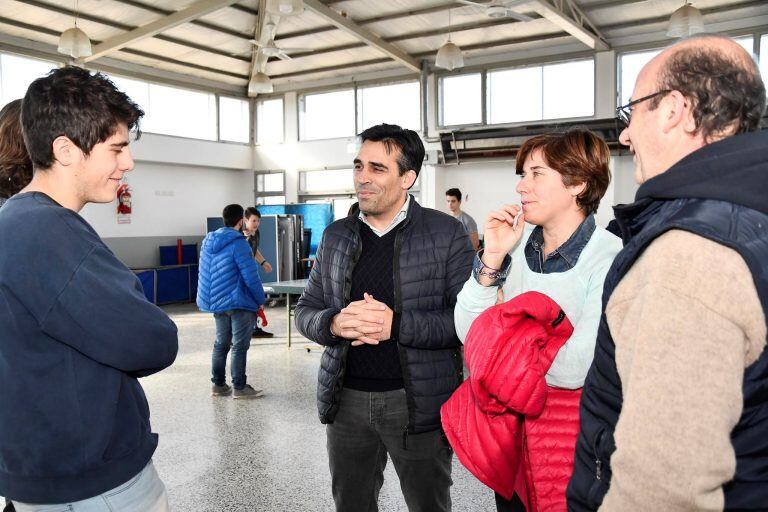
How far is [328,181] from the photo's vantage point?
43.3 feet

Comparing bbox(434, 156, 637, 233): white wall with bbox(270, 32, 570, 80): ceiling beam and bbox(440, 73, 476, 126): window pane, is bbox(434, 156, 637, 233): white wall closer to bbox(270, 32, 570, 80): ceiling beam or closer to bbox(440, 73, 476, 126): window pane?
bbox(440, 73, 476, 126): window pane

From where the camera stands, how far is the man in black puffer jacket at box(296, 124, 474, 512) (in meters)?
2.00

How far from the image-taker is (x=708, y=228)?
823 mm

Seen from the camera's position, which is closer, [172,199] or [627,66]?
[627,66]

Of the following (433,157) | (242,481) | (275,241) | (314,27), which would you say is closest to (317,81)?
(314,27)

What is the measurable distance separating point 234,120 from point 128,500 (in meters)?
13.2

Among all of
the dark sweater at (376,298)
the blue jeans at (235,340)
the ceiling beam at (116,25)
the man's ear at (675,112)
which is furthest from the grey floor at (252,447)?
the ceiling beam at (116,25)

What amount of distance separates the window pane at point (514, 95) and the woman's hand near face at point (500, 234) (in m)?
9.86

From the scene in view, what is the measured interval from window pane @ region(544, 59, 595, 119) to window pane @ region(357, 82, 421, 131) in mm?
2692

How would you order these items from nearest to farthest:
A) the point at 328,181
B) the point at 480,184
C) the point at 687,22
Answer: the point at 687,22, the point at 480,184, the point at 328,181

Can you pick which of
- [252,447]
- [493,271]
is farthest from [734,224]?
[252,447]

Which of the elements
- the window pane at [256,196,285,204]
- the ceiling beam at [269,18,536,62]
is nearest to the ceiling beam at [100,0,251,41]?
the ceiling beam at [269,18,536,62]

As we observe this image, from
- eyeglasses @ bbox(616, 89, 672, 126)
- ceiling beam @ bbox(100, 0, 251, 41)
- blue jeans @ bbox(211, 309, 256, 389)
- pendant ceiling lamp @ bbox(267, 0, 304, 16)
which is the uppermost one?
ceiling beam @ bbox(100, 0, 251, 41)

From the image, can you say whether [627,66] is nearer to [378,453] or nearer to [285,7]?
[285,7]
